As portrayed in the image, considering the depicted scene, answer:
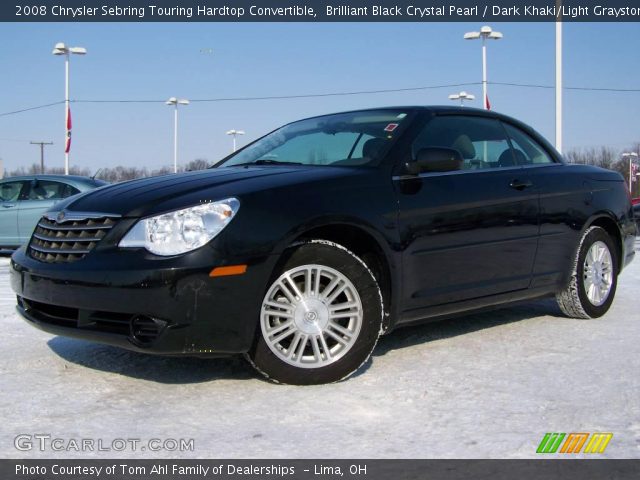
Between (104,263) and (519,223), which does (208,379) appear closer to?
(104,263)

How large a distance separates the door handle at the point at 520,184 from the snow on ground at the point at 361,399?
984 mm

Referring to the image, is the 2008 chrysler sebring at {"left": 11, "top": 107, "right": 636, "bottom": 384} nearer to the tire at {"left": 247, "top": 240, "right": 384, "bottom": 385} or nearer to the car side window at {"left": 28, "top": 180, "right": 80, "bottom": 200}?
the tire at {"left": 247, "top": 240, "right": 384, "bottom": 385}

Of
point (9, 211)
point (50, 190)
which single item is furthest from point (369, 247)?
point (9, 211)

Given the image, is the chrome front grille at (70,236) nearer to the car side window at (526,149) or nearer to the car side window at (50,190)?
the car side window at (526,149)

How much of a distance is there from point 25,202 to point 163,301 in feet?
33.6

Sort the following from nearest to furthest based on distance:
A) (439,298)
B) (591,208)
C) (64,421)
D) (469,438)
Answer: (469,438) → (64,421) → (439,298) → (591,208)

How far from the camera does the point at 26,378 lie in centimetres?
393

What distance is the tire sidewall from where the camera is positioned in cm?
546

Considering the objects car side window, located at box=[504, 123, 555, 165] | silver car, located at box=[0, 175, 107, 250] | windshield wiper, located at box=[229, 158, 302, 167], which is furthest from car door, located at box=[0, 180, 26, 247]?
car side window, located at box=[504, 123, 555, 165]

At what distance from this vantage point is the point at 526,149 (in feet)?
17.6

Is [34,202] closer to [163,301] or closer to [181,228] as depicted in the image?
[181,228]

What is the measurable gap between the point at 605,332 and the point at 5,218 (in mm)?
10448

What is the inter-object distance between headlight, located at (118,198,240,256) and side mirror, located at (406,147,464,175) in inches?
47.3
